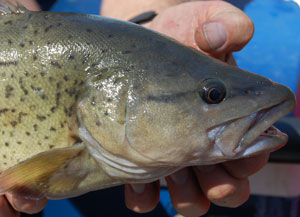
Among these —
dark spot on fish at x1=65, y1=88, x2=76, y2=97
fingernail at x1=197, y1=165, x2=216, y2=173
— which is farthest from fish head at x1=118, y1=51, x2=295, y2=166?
fingernail at x1=197, y1=165, x2=216, y2=173

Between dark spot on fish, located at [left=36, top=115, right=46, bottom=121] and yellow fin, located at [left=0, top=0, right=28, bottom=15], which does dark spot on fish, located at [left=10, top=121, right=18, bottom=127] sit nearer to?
dark spot on fish, located at [left=36, top=115, right=46, bottom=121]

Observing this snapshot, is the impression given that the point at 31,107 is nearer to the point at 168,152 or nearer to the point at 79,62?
the point at 79,62

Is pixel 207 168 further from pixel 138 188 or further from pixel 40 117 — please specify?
pixel 40 117

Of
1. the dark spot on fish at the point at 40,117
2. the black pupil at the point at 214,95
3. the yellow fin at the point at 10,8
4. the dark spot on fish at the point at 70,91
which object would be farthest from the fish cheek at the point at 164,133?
the yellow fin at the point at 10,8

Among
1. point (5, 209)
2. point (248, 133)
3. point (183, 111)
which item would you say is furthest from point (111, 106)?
point (5, 209)

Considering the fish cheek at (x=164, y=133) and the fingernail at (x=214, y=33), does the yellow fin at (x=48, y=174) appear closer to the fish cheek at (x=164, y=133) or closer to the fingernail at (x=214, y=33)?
the fish cheek at (x=164, y=133)

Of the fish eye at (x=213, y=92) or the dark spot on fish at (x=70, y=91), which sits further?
the dark spot on fish at (x=70, y=91)
